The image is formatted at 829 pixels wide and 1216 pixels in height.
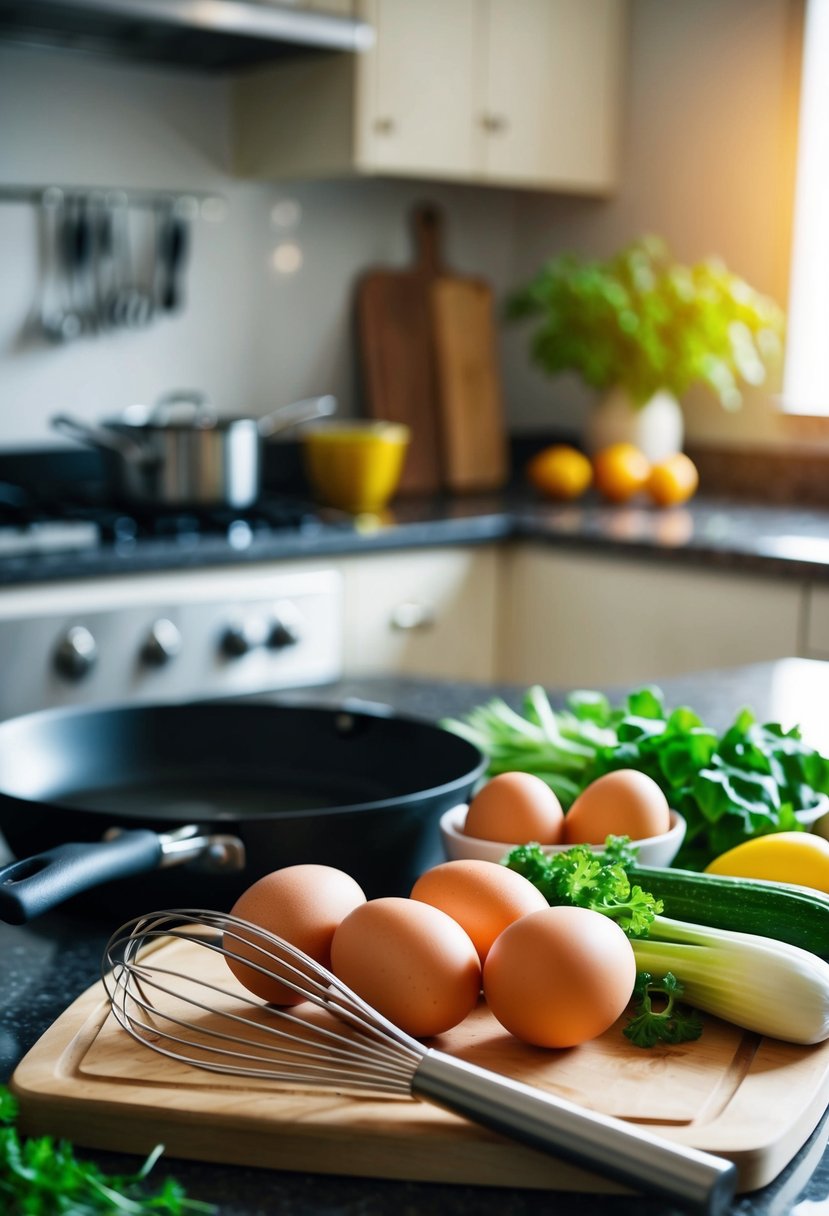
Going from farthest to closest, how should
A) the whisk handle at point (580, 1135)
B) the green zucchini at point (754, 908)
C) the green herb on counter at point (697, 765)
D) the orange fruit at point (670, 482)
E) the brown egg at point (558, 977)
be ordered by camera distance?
1. the orange fruit at point (670, 482)
2. the green herb on counter at point (697, 765)
3. the green zucchini at point (754, 908)
4. the brown egg at point (558, 977)
5. the whisk handle at point (580, 1135)

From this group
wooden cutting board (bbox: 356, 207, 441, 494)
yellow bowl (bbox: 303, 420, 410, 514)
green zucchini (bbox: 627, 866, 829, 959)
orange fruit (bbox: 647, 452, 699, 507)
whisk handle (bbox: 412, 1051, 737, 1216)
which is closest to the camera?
whisk handle (bbox: 412, 1051, 737, 1216)

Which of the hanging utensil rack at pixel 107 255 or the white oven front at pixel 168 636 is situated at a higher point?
the hanging utensil rack at pixel 107 255

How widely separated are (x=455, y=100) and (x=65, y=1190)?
9.10 ft

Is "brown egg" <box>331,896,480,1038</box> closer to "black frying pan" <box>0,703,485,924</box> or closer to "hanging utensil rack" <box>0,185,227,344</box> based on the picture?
"black frying pan" <box>0,703,485,924</box>

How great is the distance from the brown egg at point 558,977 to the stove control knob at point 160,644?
180 cm

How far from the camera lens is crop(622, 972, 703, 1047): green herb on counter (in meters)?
0.71

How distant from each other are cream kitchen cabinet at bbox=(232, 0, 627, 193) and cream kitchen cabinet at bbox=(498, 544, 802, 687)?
86 cm

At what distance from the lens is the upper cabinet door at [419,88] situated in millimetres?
2887

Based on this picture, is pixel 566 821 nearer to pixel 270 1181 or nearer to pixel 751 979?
pixel 751 979

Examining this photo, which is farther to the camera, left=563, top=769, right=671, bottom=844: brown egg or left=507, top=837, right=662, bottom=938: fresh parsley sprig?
left=563, top=769, right=671, bottom=844: brown egg

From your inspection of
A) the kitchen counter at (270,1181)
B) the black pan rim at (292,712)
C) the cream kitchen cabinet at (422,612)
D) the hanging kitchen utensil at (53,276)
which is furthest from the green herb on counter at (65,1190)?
the hanging kitchen utensil at (53,276)

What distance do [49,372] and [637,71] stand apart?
156 cm

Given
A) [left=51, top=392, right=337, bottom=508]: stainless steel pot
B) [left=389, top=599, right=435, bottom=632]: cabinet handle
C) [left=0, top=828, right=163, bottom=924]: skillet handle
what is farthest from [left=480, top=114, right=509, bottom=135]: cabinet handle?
[left=0, top=828, right=163, bottom=924]: skillet handle

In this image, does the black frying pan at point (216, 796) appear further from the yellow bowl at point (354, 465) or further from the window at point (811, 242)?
the window at point (811, 242)
